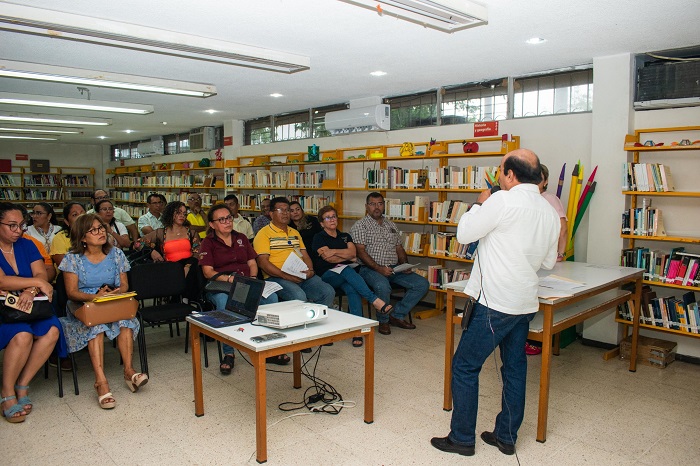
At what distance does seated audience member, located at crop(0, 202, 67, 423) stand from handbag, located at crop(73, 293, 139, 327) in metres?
0.26

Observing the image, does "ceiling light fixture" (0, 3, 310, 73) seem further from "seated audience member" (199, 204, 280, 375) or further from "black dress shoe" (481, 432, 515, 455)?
"black dress shoe" (481, 432, 515, 455)

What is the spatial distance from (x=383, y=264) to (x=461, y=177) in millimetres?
1341

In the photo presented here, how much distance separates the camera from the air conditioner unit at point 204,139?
1051 cm

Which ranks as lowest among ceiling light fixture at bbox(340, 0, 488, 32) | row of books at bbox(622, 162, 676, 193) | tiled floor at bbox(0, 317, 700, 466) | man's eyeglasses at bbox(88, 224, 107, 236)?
tiled floor at bbox(0, 317, 700, 466)

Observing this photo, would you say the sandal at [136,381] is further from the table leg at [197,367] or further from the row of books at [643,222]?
the row of books at [643,222]

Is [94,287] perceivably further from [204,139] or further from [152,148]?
[152,148]

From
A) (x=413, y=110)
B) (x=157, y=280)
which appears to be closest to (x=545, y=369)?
(x=157, y=280)

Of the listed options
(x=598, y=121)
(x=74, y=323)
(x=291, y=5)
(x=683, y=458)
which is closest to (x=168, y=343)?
(x=74, y=323)

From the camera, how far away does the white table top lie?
275 centimetres

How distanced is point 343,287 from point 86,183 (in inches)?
478

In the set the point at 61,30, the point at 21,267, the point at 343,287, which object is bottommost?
the point at 343,287

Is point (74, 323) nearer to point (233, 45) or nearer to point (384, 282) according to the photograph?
point (233, 45)

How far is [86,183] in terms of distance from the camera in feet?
48.5

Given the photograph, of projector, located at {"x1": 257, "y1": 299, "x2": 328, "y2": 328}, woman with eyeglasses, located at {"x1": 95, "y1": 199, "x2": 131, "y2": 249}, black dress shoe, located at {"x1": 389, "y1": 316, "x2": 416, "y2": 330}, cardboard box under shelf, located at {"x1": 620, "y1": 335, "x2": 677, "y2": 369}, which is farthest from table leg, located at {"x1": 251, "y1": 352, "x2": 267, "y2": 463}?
woman with eyeglasses, located at {"x1": 95, "y1": 199, "x2": 131, "y2": 249}
